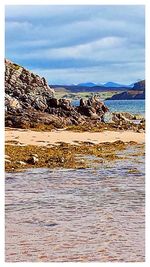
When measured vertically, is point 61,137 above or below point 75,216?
above

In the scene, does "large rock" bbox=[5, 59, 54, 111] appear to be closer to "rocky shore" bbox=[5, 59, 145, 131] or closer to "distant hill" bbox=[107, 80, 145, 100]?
"rocky shore" bbox=[5, 59, 145, 131]

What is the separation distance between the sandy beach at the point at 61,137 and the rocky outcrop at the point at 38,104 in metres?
1.65

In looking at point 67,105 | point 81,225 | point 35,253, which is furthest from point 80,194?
point 67,105

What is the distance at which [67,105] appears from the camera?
2291 cm

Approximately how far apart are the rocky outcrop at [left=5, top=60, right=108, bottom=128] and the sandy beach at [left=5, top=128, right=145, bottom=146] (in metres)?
1.65

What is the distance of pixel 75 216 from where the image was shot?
6172mm

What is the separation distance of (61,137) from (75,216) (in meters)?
9.79

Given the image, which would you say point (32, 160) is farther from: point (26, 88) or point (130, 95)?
point (130, 95)

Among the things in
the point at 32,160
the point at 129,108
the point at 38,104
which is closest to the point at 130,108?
the point at 129,108

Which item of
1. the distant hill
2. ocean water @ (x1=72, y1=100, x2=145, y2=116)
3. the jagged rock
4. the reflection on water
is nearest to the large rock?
the jagged rock

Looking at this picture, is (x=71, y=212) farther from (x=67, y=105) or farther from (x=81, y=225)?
(x=67, y=105)

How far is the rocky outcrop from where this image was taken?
64.3 feet

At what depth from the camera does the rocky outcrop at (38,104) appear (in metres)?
19.6
